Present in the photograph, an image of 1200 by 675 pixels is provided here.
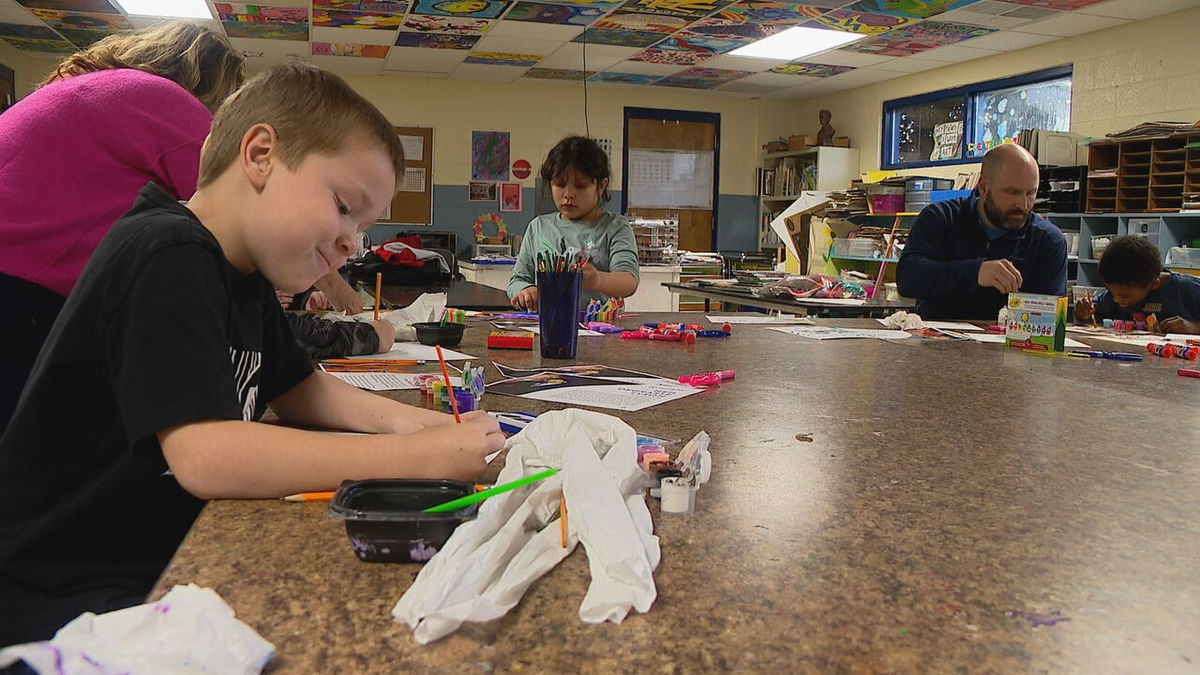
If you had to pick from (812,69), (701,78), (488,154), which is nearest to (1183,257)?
(812,69)

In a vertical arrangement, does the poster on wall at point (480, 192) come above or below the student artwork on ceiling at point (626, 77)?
below

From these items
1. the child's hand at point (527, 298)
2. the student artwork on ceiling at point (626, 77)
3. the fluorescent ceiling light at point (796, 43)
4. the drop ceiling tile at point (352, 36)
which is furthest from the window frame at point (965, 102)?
the child's hand at point (527, 298)

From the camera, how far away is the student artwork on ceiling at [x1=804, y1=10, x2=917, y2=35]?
5.84 meters

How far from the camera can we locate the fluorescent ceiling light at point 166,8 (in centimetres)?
596

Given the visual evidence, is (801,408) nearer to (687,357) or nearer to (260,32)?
(687,357)

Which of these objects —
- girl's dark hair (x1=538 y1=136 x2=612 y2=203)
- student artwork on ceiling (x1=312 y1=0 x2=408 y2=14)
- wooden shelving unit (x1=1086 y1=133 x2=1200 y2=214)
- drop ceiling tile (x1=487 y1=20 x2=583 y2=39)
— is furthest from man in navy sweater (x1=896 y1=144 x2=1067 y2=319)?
student artwork on ceiling (x1=312 y1=0 x2=408 y2=14)

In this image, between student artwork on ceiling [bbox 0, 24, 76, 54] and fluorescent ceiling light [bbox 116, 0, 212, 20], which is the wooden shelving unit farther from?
student artwork on ceiling [bbox 0, 24, 76, 54]

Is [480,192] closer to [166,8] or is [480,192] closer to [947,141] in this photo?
[166,8]

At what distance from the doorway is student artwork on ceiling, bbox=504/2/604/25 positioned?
2.93 m

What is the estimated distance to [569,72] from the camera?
8188 millimetres

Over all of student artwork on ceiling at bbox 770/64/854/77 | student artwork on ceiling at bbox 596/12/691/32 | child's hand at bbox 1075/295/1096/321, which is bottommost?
child's hand at bbox 1075/295/1096/321

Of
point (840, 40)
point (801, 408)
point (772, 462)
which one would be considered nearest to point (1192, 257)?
point (840, 40)

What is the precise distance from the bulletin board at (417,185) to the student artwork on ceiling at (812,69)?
10.5 ft

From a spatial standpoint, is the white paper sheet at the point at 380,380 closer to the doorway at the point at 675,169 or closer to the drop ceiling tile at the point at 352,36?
the drop ceiling tile at the point at 352,36
